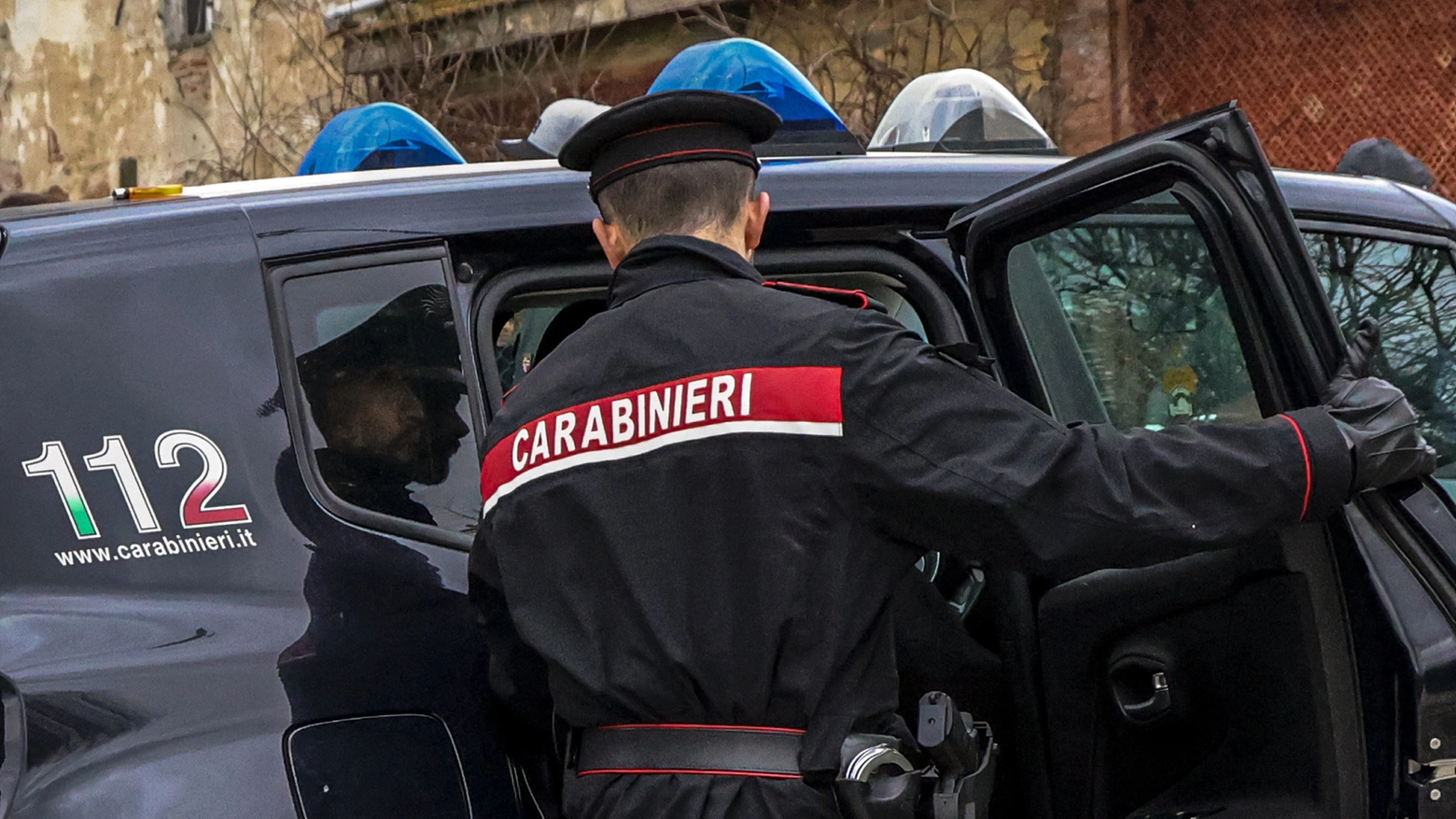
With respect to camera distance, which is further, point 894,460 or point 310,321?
point 310,321

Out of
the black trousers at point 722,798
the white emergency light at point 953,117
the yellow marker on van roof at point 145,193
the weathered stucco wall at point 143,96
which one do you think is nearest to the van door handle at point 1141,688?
the black trousers at point 722,798

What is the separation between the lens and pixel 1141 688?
2205 millimetres

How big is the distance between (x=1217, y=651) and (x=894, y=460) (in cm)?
66

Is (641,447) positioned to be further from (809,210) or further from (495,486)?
(809,210)

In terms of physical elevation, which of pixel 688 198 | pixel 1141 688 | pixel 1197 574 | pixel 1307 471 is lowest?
pixel 1141 688

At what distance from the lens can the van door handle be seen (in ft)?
7.09

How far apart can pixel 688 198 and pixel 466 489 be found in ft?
1.59

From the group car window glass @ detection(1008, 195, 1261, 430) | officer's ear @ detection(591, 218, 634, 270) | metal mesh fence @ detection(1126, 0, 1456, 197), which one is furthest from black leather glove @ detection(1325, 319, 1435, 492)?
metal mesh fence @ detection(1126, 0, 1456, 197)

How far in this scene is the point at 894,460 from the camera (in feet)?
5.59

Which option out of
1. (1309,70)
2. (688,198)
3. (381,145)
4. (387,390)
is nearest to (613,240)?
(688,198)

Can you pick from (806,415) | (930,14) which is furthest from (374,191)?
(930,14)

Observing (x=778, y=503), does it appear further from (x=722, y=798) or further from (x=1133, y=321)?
(x=1133, y=321)

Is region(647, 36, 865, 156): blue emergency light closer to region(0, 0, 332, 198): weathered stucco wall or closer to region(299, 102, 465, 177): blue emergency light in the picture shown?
region(299, 102, 465, 177): blue emergency light

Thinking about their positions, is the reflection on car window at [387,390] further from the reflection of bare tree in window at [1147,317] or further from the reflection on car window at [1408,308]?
the reflection on car window at [1408,308]
